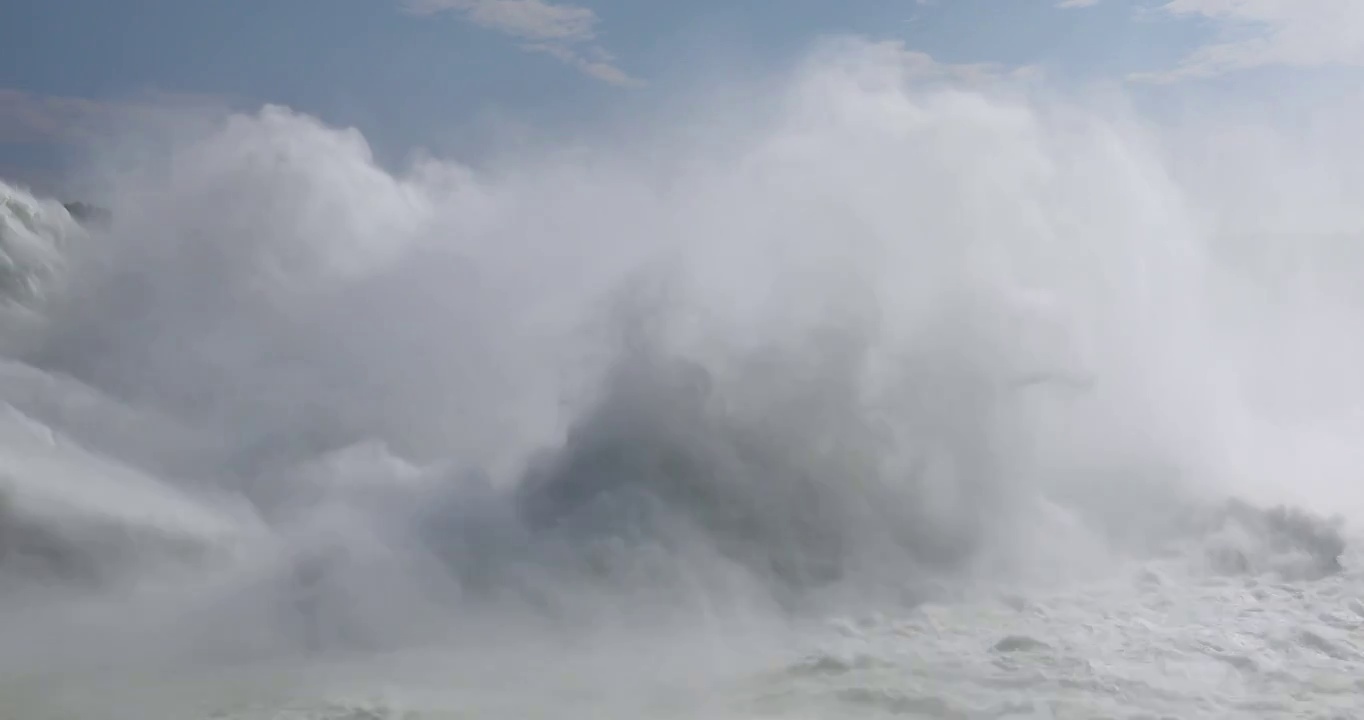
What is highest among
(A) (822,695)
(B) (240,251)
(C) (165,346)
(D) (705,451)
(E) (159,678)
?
(B) (240,251)

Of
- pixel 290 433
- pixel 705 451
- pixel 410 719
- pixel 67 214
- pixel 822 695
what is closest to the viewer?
pixel 410 719

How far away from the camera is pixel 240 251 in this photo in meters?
21.4

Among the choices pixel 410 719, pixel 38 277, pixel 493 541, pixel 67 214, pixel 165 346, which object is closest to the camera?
pixel 410 719

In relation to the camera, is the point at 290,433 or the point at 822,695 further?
the point at 290,433

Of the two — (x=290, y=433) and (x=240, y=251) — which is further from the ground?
(x=240, y=251)

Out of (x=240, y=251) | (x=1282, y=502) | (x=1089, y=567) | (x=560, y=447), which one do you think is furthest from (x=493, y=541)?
(x=240, y=251)

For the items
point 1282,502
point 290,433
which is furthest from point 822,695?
point 290,433

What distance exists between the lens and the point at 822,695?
26.8 ft

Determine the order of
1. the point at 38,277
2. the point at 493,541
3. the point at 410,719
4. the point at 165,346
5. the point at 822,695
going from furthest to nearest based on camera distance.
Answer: the point at 38,277 → the point at 165,346 → the point at 493,541 → the point at 822,695 → the point at 410,719

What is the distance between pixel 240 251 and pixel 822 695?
17344 millimetres

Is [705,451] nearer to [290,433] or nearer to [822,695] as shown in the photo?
[822,695]

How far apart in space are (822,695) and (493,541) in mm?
4304

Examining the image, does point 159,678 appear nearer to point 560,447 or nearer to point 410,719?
point 410,719

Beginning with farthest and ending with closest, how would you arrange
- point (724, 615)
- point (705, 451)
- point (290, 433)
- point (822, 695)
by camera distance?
1. point (290, 433)
2. point (705, 451)
3. point (724, 615)
4. point (822, 695)
